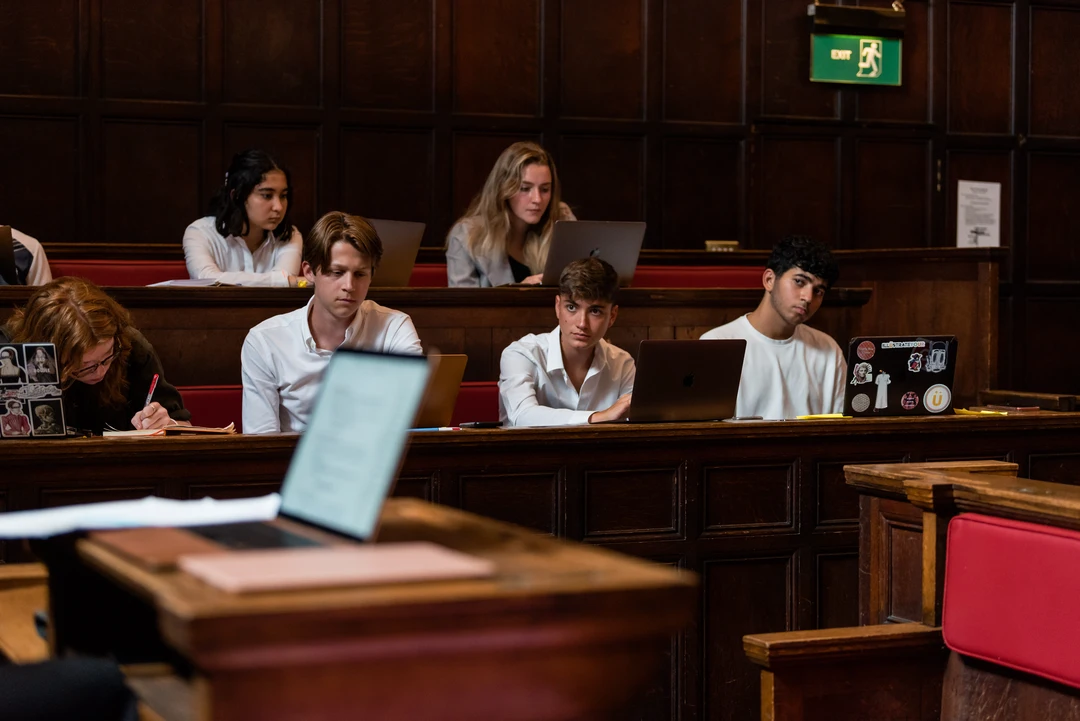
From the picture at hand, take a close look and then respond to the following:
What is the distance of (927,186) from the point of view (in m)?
7.75

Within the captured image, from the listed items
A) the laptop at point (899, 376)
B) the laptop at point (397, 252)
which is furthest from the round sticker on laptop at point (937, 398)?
the laptop at point (397, 252)

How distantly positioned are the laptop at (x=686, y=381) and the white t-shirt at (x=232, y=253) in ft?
6.93

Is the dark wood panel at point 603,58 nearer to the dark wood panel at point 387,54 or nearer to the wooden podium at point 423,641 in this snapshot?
the dark wood panel at point 387,54

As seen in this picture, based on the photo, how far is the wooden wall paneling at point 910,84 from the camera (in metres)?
7.64

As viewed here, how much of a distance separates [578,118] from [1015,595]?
5431 millimetres

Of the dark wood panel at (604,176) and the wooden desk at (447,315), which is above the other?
the dark wood panel at (604,176)

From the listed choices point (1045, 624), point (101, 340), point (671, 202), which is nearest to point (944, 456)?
point (1045, 624)

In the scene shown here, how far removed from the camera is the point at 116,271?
5.34m

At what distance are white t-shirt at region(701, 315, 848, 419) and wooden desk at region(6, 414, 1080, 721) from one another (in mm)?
700

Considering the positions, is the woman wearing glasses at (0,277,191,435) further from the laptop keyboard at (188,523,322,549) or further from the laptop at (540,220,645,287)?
the laptop keyboard at (188,523,322,549)

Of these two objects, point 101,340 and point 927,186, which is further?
point 927,186

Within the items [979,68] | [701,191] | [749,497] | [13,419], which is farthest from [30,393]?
[979,68]

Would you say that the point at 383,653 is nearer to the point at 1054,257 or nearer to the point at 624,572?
the point at 624,572

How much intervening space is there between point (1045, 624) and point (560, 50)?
5583mm
